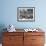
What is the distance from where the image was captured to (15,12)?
4336mm

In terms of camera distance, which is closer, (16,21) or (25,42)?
(25,42)

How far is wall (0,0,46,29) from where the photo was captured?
170 inches

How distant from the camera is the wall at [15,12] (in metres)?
4.32

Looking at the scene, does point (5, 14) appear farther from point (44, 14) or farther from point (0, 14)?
point (44, 14)

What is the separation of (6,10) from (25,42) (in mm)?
1260

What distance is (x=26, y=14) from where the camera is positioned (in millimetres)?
4359

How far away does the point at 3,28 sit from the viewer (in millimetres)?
4332

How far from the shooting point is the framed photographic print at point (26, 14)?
4.33 metres

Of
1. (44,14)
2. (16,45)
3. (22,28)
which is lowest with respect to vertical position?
(16,45)

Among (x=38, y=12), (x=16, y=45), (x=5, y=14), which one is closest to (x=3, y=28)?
(x=5, y=14)

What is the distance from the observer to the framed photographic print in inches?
170

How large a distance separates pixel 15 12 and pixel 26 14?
1.22 ft

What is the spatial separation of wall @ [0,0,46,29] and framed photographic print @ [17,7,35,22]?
0.10 m

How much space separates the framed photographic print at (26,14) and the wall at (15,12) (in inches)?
3.9
